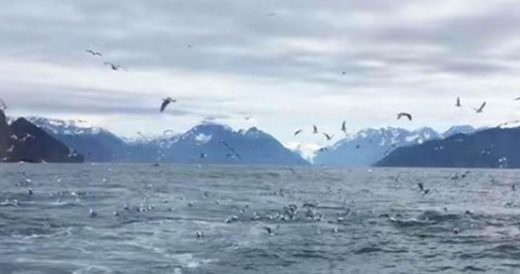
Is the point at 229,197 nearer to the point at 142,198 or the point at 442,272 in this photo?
the point at 142,198

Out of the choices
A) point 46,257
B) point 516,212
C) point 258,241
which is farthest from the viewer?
point 516,212

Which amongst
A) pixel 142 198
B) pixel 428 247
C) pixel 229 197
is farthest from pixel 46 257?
pixel 229 197

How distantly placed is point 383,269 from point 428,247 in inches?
389

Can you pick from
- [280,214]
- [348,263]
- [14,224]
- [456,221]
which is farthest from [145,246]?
[456,221]

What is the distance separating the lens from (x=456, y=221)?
230 ft

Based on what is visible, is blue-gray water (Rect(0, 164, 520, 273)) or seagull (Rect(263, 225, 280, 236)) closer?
blue-gray water (Rect(0, 164, 520, 273))

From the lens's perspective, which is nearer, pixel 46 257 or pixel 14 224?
pixel 46 257

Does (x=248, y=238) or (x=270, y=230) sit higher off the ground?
(x=270, y=230)

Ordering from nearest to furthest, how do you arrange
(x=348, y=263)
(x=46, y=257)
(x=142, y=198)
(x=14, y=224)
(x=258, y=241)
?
(x=46, y=257), (x=348, y=263), (x=258, y=241), (x=14, y=224), (x=142, y=198)

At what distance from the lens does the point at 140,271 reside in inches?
1526

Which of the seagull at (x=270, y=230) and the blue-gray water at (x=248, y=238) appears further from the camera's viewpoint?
the seagull at (x=270, y=230)

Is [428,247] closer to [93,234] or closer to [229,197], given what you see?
[93,234]

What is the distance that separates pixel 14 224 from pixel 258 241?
18576 millimetres

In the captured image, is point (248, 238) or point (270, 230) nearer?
point (248, 238)
